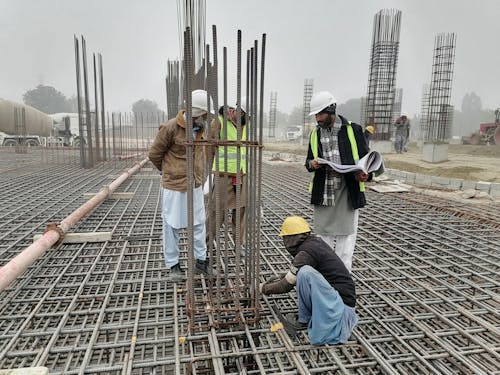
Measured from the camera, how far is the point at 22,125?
1755 centimetres

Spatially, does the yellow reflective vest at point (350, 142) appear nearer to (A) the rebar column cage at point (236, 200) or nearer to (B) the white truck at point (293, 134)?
(A) the rebar column cage at point (236, 200)

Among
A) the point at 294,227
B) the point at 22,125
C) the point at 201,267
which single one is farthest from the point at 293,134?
the point at 294,227

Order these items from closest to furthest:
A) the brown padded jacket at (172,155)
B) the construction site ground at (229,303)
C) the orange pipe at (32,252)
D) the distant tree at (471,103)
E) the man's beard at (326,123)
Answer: the construction site ground at (229,303) < the orange pipe at (32,252) < the man's beard at (326,123) < the brown padded jacket at (172,155) < the distant tree at (471,103)

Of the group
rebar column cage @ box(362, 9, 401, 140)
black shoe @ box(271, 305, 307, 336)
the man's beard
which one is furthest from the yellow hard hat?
rebar column cage @ box(362, 9, 401, 140)

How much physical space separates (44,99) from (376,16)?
194ft

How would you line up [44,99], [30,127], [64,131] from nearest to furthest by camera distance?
[30,127]
[64,131]
[44,99]

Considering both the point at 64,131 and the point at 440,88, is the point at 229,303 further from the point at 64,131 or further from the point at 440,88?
the point at 64,131

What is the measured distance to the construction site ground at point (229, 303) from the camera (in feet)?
6.34

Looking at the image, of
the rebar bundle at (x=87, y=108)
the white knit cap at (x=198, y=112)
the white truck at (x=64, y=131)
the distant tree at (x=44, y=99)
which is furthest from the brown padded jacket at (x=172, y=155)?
the distant tree at (x=44, y=99)

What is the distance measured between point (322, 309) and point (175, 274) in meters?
1.34

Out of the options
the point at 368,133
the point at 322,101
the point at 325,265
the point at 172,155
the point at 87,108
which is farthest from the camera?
the point at 87,108

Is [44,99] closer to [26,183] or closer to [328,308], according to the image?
[26,183]

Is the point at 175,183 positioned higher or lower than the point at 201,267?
higher

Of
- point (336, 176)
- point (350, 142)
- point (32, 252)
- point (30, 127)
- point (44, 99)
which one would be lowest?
point (32, 252)
